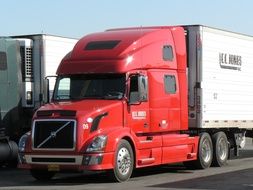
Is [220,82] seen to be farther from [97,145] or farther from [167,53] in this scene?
[97,145]

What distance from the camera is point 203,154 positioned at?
18328 mm

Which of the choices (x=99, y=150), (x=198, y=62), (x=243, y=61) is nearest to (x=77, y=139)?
(x=99, y=150)

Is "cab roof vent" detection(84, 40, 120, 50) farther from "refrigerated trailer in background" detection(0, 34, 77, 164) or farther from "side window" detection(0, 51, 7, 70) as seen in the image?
"side window" detection(0, 51, 7, 70)

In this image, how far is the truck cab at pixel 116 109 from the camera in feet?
47.6

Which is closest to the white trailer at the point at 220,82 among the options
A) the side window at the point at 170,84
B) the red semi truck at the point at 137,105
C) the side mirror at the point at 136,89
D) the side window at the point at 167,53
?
the red semi truck at the point at 137,105

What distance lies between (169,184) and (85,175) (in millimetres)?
3391

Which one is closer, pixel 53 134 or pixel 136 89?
pixel 53 134

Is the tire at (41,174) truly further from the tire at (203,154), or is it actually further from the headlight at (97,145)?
the tire at (203,154)

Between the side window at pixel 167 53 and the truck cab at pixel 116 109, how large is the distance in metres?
0.03

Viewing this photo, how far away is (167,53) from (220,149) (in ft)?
12.7

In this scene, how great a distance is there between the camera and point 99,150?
14297mm

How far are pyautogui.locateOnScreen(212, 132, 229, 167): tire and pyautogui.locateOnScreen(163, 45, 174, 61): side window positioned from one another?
3.28 m

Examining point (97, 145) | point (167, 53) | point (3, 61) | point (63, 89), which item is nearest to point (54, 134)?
point (97, 145)

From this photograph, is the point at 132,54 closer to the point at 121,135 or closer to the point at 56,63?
the point at 121,135
